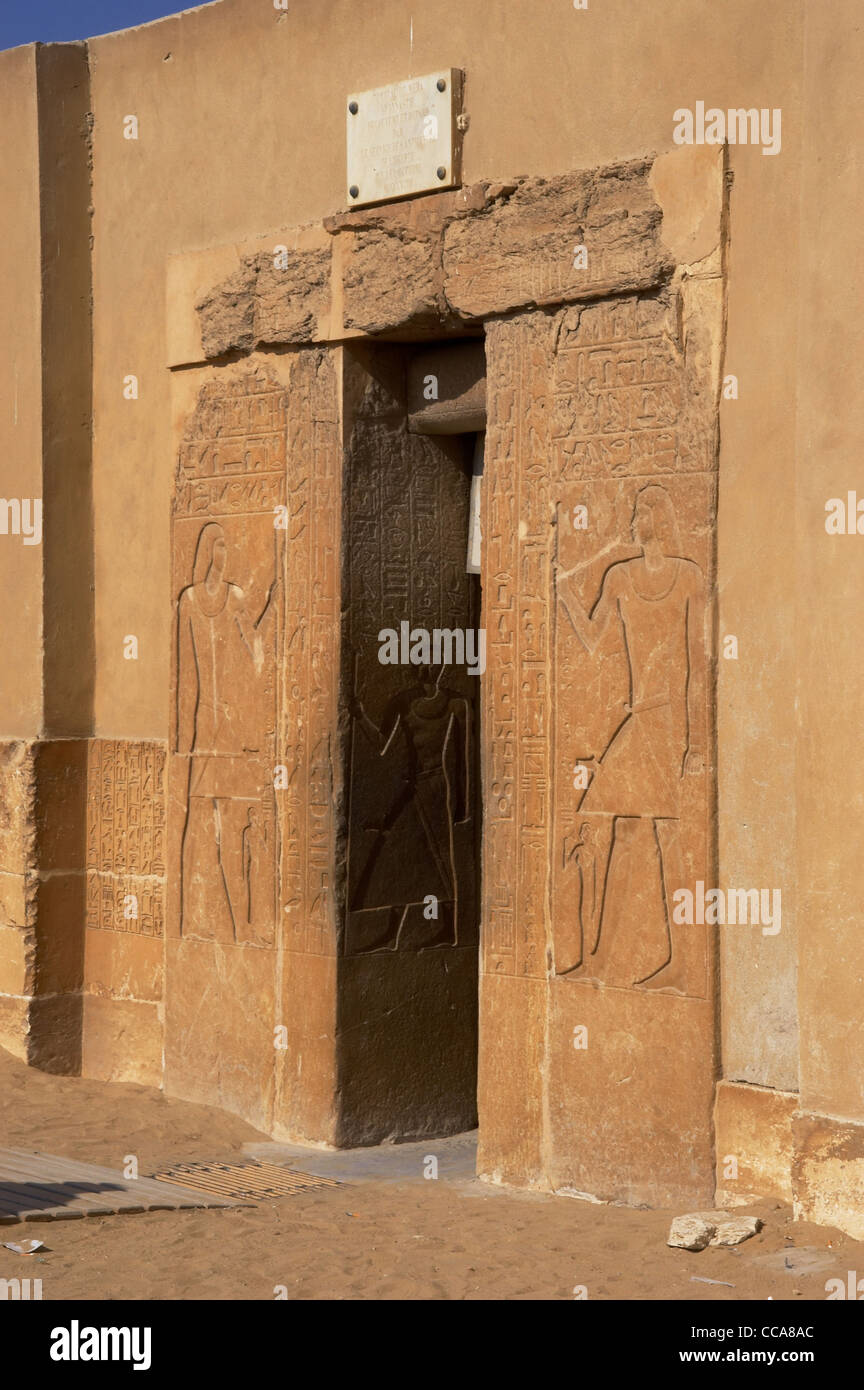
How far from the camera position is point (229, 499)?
6.99 metres

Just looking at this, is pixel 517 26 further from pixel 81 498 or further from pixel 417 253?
pixel 81 498

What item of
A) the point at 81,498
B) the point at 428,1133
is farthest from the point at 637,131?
the point at 428,1133

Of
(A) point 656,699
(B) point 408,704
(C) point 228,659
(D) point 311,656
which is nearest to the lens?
(A) point 656,699

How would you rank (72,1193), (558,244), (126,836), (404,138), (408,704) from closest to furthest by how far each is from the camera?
1. (72,1193)
2. (558,244)
3. (404,138)
4. (408,704)
5. (126,836)

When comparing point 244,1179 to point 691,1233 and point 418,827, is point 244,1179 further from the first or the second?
point 691,1233

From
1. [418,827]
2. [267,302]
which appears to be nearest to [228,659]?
→ [418,827]

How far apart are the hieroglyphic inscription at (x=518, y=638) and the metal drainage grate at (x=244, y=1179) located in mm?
936

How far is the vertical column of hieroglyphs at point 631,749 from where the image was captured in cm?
545

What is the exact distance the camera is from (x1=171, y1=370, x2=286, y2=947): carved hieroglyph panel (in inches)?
269

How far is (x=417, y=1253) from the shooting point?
511cm

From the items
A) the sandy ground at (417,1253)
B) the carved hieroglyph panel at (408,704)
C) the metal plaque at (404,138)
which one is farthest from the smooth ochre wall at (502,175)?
the carved hieroglyph panel at (408,704)

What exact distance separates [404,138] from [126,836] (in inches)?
117

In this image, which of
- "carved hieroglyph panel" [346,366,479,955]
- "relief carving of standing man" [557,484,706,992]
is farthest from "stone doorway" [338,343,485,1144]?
"relief carving of standing man" [557,484,706,992]
